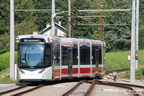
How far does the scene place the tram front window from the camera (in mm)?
17781

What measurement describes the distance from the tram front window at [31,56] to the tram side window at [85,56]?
5.19m

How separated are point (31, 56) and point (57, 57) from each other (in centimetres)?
244

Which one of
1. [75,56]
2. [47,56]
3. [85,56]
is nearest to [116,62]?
[85,56]

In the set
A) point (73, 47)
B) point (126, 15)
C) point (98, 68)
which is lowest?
point (98, 68)

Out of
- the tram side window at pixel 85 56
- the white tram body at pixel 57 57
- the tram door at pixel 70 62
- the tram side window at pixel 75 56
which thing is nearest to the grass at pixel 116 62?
the white tram body at pixel 57 57

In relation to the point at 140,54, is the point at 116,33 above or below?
above

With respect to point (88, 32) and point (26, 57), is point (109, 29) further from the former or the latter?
point (26, 57)

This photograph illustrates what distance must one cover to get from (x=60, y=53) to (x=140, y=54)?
37518 mm

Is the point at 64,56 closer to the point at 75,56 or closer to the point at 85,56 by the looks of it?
the point at 75,56

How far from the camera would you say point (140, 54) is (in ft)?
183

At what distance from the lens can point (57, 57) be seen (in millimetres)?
19812

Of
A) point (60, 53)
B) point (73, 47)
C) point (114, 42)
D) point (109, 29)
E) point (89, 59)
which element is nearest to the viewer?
point (60, 53)

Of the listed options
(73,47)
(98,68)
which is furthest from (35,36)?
(98,68)

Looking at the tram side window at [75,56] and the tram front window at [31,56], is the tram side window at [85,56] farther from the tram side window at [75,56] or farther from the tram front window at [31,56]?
the tram front window at [31,56]
